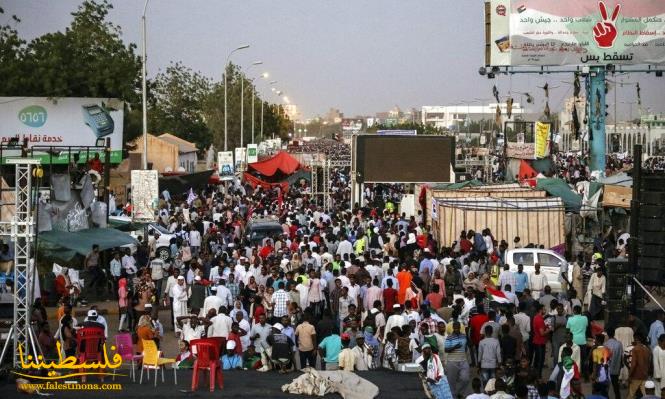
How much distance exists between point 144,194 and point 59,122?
11268 mm

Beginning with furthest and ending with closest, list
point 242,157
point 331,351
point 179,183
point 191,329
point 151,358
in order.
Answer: point 242,157 < point 179,183 < point 191,329 < point 331,351 < point 151,358

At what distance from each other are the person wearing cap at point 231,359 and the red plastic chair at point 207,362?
1.27 meters

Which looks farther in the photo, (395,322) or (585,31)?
(585,31)

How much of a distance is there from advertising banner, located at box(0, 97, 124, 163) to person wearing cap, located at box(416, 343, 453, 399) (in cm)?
2359

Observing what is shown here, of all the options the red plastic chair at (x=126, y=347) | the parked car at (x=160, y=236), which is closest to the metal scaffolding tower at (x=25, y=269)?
the red plastic chair at (x=126, y=347)

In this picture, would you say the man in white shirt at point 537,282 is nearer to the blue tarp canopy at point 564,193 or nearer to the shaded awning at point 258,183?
the blue tarp canopy at point 564,193

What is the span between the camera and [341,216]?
31.7m

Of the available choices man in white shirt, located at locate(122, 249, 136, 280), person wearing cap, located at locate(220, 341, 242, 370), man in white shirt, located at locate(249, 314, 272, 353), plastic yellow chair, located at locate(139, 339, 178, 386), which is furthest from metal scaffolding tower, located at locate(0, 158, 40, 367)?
man in white shirt, located at locate(122, 249, 136, 280)

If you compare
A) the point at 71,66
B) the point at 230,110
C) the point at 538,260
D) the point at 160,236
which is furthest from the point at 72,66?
the point at 230,110

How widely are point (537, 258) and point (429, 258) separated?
226 cm

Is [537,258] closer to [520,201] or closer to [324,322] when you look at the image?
[520,201]

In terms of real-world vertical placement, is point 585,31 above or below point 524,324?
above

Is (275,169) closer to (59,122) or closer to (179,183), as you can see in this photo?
(179,183)

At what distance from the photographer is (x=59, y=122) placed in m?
36.4
